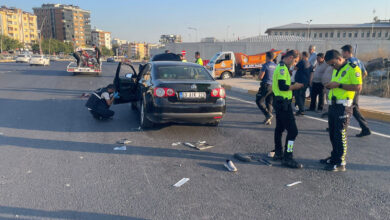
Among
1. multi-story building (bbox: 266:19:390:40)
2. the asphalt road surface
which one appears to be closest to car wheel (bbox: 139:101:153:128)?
the asphalt road surface

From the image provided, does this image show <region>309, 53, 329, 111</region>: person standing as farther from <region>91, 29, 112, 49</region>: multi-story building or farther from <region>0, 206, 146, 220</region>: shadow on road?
<region>91, 29, 112, 49</region>: multi-story building

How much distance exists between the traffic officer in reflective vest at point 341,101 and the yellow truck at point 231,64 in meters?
15.8

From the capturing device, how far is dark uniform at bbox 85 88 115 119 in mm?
7125

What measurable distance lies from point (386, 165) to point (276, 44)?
26584mm

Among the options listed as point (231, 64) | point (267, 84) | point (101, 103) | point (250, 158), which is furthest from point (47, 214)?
point (231, 64)

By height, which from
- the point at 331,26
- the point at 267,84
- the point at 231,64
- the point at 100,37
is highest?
the point at 100,37

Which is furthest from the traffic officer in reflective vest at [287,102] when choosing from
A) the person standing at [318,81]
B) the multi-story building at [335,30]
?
the multi-story building at [335,30]

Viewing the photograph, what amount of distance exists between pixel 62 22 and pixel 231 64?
5922 inches

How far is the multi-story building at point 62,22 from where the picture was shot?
15000 cm

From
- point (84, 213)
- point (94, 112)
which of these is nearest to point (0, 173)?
point (84, 213)

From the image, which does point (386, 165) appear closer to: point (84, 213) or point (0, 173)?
point (84, 213)

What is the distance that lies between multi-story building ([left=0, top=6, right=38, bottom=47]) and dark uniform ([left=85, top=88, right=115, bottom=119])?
11584cm

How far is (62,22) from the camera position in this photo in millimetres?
147750

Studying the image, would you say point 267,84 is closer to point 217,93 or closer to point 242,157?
point 217,93
